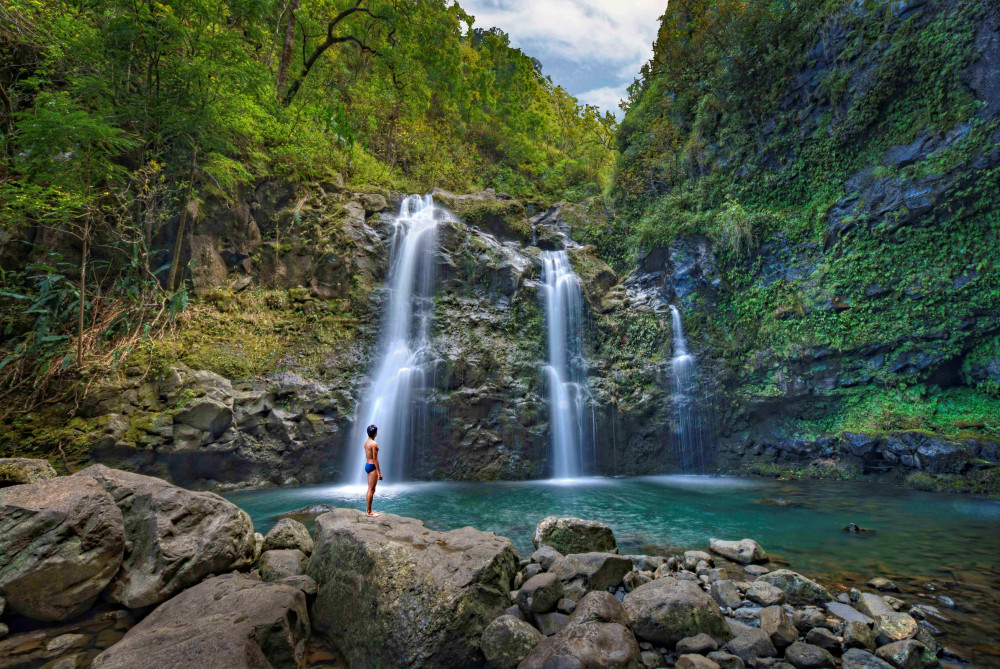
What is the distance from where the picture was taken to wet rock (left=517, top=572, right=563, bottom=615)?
350 centimetres

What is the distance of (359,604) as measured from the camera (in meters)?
3.26

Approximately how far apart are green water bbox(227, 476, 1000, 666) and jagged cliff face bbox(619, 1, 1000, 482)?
6.90ft

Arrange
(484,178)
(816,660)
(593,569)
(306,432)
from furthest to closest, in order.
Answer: (484,178), (306,432), (593,569), (816,660)

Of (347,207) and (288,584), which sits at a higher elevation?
(347,207)

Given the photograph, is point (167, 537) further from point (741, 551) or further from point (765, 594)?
point (741, 551)

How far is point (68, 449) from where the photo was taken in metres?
7.48

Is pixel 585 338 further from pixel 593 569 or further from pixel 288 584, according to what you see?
pixel 288 584

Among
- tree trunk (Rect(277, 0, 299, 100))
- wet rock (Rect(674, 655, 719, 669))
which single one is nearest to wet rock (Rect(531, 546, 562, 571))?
wet rock (Rect(674, 655, 719, 669))

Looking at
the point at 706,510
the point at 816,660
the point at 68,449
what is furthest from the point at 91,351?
the point at 706,510

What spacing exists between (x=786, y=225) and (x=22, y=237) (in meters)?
21.0

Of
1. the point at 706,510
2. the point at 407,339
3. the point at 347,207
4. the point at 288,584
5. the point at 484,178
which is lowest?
the point at 706,510

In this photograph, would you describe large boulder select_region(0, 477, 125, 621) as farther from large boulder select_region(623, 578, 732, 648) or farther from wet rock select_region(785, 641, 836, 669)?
wet rock select_region(785, 641, 836, 669)

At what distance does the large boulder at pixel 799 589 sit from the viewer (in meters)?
3.83

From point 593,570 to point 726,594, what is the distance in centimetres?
130
